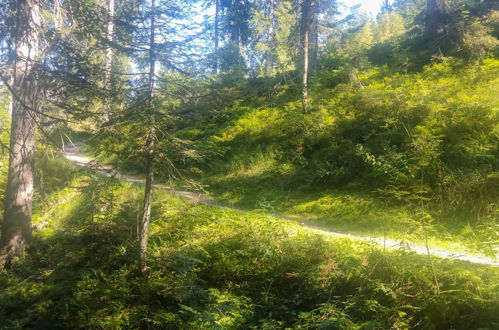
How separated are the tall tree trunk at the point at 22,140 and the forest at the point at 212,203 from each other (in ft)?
0.14

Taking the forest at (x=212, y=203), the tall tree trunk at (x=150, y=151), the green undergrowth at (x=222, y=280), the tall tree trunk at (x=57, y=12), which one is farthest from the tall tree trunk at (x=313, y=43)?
the green undergrowth at (x=222, y=280)

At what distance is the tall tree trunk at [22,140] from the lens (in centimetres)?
744

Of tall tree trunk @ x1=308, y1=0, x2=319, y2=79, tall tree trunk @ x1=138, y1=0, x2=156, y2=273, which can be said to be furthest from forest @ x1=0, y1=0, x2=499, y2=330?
tall tree trunk @ x1=308, y1=0, x2=319, y2=79

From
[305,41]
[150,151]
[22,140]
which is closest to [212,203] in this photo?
[150,151]

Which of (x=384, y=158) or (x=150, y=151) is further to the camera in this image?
(x=384, y=158)

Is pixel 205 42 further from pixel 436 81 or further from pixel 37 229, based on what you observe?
pixel 436 81

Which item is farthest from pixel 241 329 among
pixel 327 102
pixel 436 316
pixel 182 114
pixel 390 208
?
pixel 327 102

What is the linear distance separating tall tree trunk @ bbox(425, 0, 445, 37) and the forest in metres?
3.77

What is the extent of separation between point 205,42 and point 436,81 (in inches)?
367

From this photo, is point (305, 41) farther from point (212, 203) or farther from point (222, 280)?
point (222, 280)

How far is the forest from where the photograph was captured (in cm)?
516

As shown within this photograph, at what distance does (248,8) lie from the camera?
97.5 feet

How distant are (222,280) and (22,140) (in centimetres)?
652

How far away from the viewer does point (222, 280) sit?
639cm
